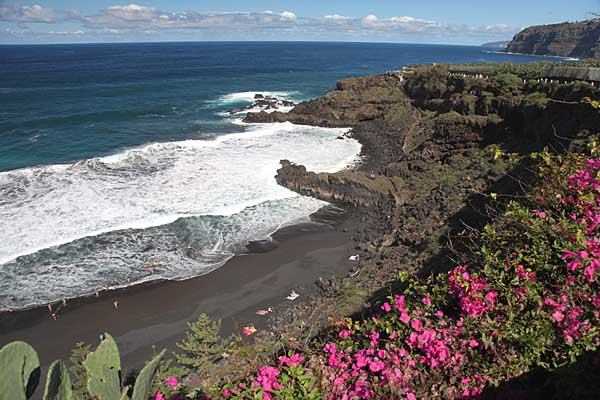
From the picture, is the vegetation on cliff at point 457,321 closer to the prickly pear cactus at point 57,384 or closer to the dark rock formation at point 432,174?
the dark rock formation at point 432,174

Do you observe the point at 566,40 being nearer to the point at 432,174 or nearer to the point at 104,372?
the point at 432,174

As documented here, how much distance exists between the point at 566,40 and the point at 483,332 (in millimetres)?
180553

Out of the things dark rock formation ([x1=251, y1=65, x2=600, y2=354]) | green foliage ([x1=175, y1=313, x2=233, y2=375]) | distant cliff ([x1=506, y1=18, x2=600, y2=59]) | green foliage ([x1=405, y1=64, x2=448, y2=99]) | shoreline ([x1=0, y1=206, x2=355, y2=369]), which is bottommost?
shoreline ([x1=0, y1=206, x2=355, y2=369])

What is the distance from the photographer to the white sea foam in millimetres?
14867

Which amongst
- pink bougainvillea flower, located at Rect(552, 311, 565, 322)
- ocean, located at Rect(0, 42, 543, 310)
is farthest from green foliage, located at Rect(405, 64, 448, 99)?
pink bougainvillea flower, located at Rect(552, 311, 565, 322)

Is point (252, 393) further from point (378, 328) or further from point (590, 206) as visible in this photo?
point (590, 206)

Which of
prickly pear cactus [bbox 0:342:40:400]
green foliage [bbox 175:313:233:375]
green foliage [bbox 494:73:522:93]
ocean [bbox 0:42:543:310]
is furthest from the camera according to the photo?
green foliage [bbox 494:73:522:93]

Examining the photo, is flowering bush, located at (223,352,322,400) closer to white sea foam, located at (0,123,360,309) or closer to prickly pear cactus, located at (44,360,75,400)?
prickly pear cactus, located at (44,360,75,400)

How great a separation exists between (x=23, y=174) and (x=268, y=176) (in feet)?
49.3

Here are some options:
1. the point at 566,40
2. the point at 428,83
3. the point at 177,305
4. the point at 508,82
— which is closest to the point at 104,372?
the point at 177,305

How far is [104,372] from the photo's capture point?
2.90m

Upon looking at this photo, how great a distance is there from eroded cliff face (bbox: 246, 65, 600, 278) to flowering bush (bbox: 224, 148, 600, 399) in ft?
20.5

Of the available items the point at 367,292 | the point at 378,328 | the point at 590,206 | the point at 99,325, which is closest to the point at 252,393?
the point at 378,328

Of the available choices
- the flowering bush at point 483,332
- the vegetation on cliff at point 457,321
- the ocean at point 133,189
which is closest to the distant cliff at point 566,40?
the ocean at point 133,189
